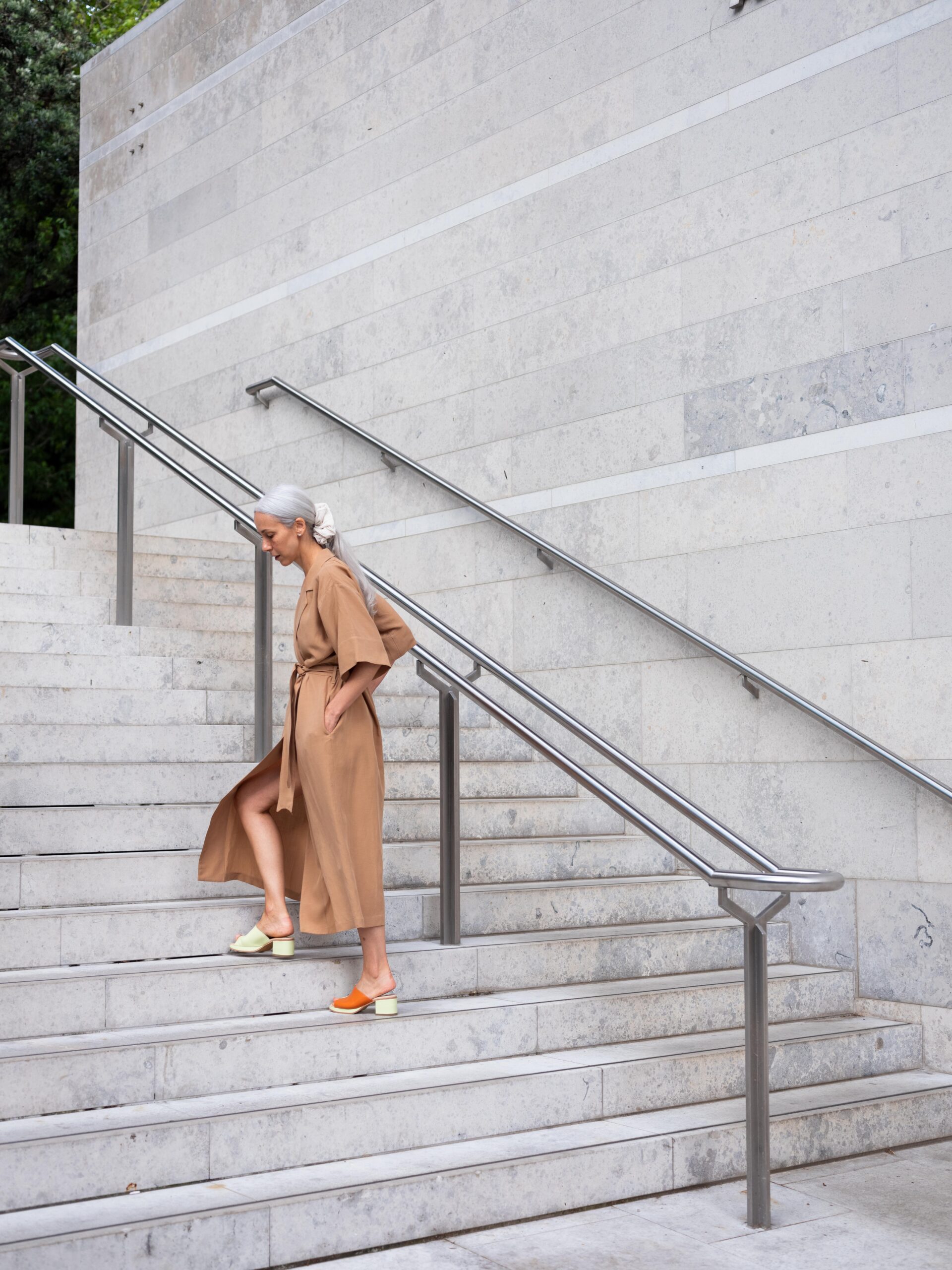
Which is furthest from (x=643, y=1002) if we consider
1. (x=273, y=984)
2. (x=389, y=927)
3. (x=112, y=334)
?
(x=112, y=334)

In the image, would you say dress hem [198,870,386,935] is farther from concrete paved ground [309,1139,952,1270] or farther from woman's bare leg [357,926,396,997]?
concrete paved ground [309,1139,952,1270]

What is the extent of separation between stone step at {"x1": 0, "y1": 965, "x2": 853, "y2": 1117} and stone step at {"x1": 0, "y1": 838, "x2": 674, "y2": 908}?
2.04ft

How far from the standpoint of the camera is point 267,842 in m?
4.57

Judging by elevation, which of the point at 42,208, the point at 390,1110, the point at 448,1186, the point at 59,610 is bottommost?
the point at 448,1186

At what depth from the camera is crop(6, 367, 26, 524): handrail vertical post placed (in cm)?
800

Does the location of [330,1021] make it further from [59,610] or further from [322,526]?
[59,610]

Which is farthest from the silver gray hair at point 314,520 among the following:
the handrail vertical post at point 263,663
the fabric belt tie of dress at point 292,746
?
the handrail vertical post at point 263,663

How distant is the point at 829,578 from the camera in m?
5.88

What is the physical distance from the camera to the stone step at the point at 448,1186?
3.31 meters

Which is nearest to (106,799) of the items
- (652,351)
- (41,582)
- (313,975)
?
(313,975)

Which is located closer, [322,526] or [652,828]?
[652,828]

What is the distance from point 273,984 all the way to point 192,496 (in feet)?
18.8

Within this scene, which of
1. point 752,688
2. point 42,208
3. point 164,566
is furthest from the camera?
point 42,208

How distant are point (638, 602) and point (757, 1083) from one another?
2.86m
